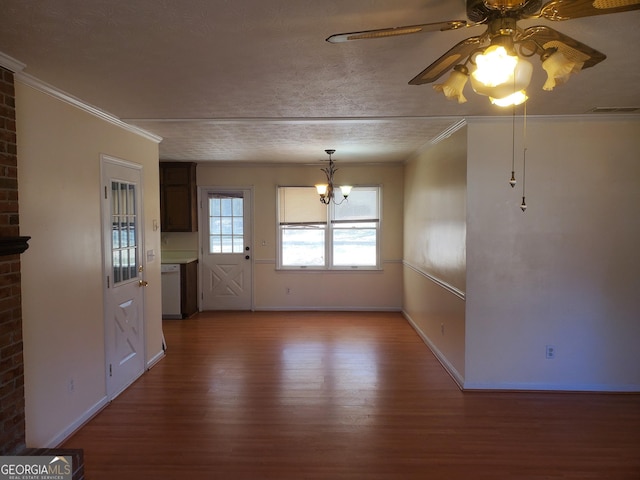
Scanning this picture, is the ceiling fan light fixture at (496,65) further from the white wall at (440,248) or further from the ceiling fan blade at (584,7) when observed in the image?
the white wall at (440,248)

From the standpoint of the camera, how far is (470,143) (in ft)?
11.4

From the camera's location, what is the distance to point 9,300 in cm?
224

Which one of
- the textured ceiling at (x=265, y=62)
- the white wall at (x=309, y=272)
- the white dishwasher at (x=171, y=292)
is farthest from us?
the white wall at (x=309, y=272)

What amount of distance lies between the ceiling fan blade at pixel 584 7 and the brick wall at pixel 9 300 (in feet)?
8.80

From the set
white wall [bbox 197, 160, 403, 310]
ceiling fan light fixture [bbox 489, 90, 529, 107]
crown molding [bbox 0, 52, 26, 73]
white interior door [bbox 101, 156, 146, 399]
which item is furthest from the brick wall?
white wall [bbox 197, 160, 403, 310]

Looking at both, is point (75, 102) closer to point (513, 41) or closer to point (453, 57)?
point (453, 57)

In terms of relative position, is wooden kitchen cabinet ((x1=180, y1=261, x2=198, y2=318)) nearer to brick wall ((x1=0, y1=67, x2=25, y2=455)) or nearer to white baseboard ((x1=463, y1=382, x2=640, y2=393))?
brick wall ((x1=0, y1=67, x2=25, y2=455))

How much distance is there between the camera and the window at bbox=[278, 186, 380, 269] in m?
6.62

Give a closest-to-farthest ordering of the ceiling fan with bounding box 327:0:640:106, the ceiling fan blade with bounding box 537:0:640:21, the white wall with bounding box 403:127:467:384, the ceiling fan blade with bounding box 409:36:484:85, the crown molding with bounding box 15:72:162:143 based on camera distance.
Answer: the ceiling fan blade with bounding box 537:0:640:21 → the ceiling fan with bounding box 327:0:640:106 → the ceiling fan blade with bounding box 409:36:484:85 → the crown molding with bounding box 15:72:162:143 → the white wall with bounding box 403:127:467:384

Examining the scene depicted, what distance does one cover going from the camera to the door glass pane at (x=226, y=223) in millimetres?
6605

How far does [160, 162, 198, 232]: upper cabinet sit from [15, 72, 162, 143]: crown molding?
2195 mm

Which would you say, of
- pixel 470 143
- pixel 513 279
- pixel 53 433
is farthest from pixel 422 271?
pixel 53 433

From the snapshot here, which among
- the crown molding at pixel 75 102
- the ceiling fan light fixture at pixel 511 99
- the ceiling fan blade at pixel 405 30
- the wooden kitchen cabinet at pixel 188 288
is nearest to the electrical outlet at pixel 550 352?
the ceiling fan light fixture at pixel 511 99

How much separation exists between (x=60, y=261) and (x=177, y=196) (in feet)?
12.1
